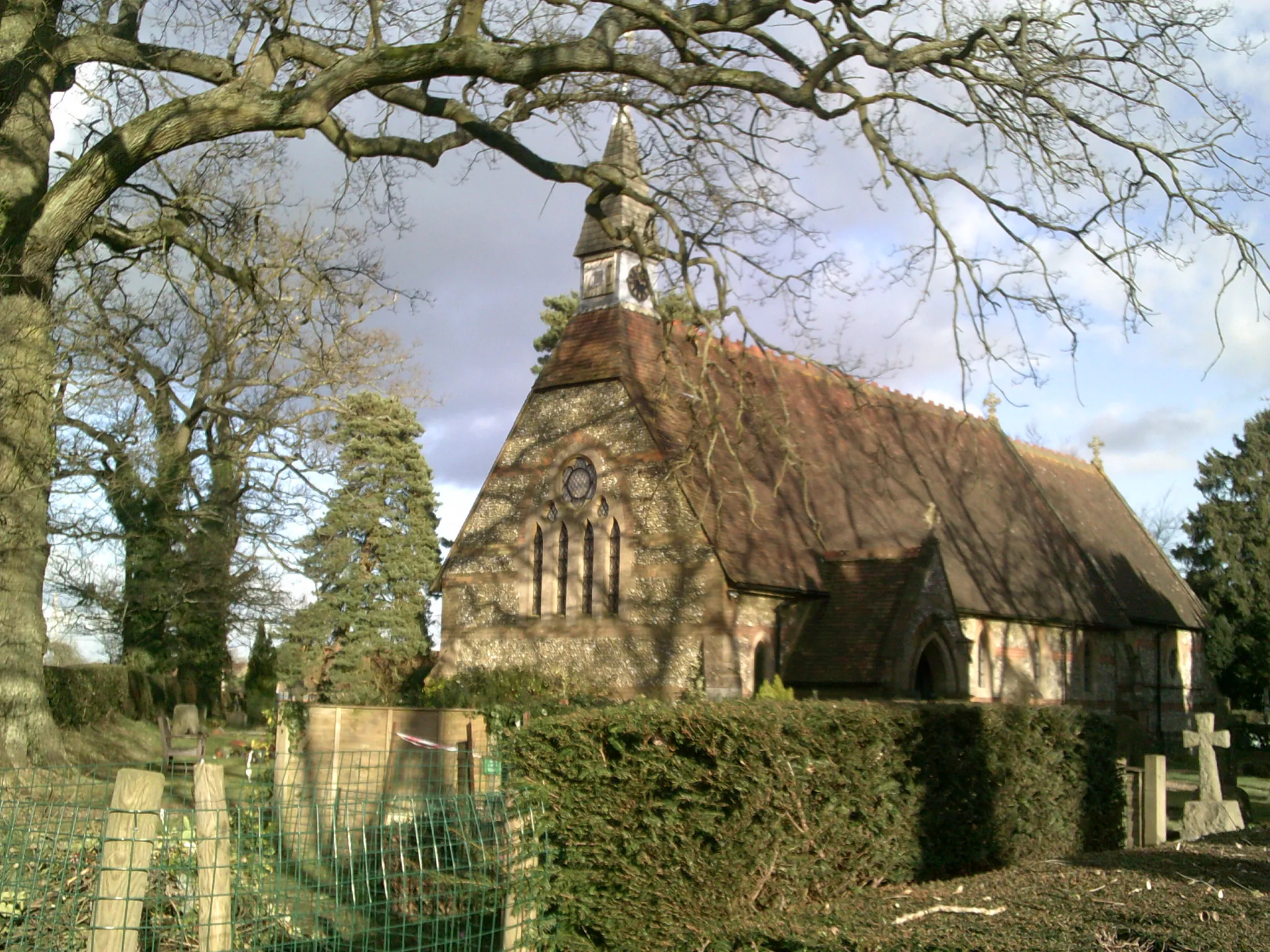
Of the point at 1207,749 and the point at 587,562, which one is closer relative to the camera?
the point at 1207,749

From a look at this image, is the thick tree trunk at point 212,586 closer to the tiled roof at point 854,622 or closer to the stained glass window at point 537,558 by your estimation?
the stained glass window at point 537,558

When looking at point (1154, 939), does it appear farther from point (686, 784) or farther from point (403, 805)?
point (403, 805)

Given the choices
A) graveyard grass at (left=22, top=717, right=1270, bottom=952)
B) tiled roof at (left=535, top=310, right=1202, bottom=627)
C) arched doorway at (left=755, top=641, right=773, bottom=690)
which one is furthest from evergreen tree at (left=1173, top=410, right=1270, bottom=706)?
graveyard grass at (left=22, top=717, right=1270, bottom=952)

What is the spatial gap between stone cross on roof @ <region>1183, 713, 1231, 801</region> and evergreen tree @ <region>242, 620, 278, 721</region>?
110 ft

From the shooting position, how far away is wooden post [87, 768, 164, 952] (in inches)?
197

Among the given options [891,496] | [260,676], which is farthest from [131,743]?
[891,496]

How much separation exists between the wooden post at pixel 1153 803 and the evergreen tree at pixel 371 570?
30114 mm

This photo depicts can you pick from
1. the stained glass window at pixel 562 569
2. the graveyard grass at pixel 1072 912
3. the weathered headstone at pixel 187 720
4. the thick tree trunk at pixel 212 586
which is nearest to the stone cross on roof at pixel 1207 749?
the graveyard grass at pixel 1072 912

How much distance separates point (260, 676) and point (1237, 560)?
32.8 m

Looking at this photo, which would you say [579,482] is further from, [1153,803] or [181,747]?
[1153,803]

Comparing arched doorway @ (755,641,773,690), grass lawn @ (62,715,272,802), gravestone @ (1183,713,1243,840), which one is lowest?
grass lawn @ (62,715,272,802)

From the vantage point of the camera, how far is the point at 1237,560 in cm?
3850

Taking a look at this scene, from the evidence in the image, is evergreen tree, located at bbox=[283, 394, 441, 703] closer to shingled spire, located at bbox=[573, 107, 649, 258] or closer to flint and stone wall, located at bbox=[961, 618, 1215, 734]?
shingled spire, located at bbox=[573, 107, 649, 258]

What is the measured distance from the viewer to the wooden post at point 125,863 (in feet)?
16.4
